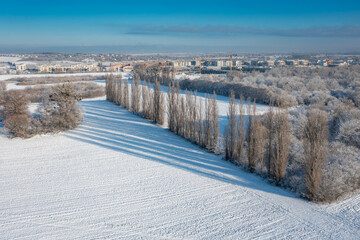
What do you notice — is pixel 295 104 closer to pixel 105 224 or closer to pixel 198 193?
pixel 198 193

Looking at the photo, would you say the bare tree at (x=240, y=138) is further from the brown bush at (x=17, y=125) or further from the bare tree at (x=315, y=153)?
the brown bush at (x=17, y=125)

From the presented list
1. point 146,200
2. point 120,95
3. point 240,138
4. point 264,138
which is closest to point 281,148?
point 264,138

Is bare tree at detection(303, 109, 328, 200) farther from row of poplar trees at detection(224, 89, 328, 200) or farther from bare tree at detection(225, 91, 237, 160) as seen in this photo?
bare tree at detection(225, 91, 237, 160)

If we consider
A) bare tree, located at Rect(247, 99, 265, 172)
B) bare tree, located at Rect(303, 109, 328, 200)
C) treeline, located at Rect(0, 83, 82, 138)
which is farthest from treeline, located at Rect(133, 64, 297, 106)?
bare tree, located at Rect(303, 109, 328, 200)

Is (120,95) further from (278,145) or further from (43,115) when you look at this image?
(278,145)

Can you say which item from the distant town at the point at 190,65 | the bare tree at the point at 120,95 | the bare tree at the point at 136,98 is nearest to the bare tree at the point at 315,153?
the bare tree at the point at 136,98

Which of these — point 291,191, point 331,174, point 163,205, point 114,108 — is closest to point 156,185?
point 163,205
